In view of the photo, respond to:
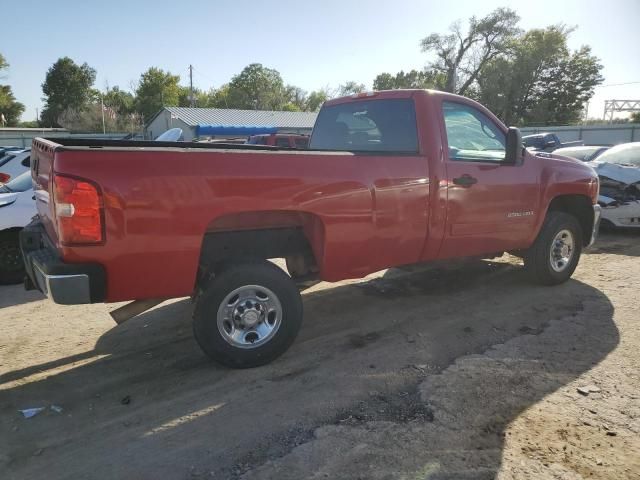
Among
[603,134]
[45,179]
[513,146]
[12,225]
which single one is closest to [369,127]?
[513,146]

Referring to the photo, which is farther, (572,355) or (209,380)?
(572,355)

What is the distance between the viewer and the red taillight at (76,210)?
9.70 ft

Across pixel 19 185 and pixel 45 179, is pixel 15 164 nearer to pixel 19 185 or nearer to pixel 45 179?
pixel 19 185

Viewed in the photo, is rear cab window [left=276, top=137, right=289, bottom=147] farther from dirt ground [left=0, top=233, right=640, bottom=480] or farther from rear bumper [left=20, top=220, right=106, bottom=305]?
rear bumper [left=20, top=220, right=106, bottom=305]

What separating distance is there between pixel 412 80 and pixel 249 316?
74454mm

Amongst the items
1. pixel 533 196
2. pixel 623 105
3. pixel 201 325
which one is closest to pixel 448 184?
pixel 533 196

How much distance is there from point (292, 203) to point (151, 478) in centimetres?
194

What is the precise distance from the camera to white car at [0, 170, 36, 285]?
19.9 feet

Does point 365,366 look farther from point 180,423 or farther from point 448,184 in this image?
point 448,184

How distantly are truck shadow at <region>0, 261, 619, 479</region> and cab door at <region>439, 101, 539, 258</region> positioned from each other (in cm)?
74

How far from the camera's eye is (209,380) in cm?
363

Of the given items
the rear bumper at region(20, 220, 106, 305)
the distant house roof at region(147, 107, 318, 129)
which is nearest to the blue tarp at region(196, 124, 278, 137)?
the distant house roof at region(147, 107, 318, 129)

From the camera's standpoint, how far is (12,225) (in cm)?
605

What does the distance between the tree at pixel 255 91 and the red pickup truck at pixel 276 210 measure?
74009mm
